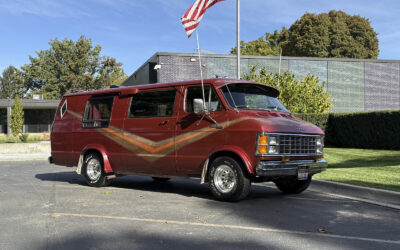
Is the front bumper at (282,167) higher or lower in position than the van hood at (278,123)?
lower

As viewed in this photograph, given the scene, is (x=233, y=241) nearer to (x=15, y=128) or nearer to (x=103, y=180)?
(x=103, y=180)

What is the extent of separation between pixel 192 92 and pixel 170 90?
0.58 meters

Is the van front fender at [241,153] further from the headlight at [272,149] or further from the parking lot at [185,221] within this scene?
the parking lot at [185,221]

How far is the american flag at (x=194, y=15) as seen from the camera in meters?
12.0

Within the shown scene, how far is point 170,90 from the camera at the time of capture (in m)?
8.84

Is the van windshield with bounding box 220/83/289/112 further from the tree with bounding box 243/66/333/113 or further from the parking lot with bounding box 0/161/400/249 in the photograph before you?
the tree with bounding box 243/66/333/113

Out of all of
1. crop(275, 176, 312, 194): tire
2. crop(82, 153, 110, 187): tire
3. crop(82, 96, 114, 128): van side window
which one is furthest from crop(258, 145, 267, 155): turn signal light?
crop(82, 153, 110, 187): tire

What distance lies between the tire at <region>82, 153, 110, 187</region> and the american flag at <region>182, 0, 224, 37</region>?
177 inches

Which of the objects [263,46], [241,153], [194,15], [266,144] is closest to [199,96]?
[241,153]

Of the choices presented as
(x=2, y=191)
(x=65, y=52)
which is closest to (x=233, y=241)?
(x=2, y=191)

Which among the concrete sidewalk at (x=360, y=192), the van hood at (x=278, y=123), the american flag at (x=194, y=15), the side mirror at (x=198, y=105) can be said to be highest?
the american flag at (x=194, y=15)

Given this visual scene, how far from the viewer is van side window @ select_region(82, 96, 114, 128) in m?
10.0

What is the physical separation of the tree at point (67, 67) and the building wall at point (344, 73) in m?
41.0

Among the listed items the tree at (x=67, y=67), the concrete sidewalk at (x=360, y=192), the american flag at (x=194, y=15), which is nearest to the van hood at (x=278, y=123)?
the concrete sidewalk at (x=360, y=192)
